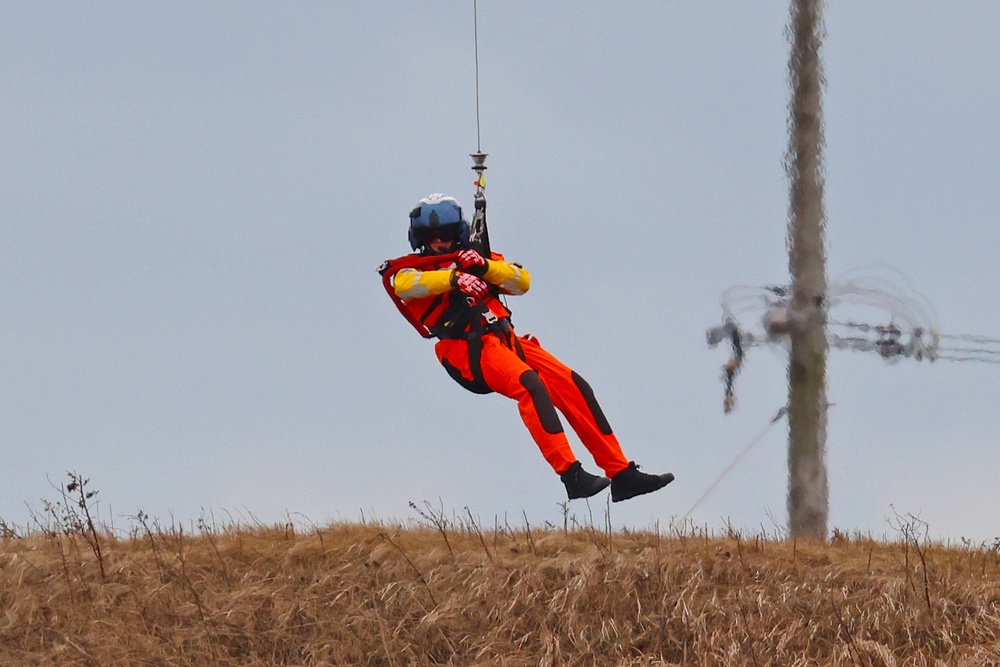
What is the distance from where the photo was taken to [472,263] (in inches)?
512

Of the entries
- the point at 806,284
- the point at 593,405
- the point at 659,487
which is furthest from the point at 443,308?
the point at 806,284

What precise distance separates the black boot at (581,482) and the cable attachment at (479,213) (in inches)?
74.7

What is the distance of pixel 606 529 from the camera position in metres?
13.5

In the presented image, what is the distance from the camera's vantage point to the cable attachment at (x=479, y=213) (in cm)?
1340

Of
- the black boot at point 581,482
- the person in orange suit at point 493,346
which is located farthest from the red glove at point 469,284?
the black boot at point 581,482

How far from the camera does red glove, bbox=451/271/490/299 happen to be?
12961mm

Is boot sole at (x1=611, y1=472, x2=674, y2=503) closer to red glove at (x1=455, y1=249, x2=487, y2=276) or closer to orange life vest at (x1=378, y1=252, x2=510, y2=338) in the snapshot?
orange life vest at (x1=378, y1=252, x2=510, y2=338)

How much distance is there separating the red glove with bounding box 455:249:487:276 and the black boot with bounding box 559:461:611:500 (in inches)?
63.9

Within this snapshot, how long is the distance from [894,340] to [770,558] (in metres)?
2.74

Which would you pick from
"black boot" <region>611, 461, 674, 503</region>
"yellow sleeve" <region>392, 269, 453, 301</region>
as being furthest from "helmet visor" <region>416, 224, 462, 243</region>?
"black boot" <region>611, 461, 674, 503</region>

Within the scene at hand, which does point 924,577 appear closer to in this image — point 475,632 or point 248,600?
point 475,632

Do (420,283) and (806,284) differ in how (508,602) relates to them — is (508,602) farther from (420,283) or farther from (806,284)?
(806,284)

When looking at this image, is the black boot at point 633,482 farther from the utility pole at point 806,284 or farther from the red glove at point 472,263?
the utility pole at point 806,284

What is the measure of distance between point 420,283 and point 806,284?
3.70 m
